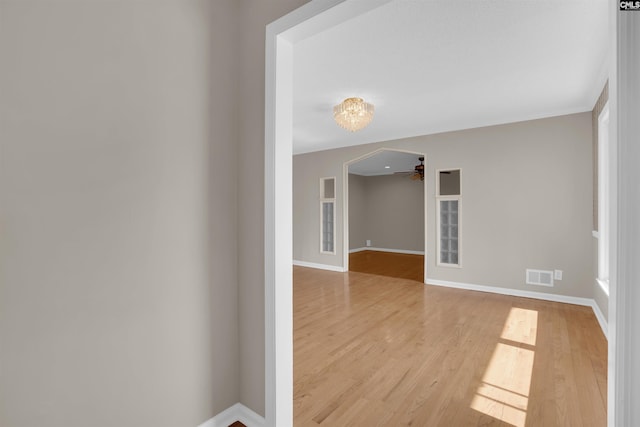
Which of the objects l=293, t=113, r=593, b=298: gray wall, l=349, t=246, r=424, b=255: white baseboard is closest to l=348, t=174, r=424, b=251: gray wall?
l=349, t=246, r=424, b=255: white baseboard

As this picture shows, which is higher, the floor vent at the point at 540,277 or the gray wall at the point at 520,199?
the gray wall at the point at 520,199

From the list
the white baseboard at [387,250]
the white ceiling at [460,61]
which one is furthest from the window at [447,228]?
the white baseboard at [387,250]

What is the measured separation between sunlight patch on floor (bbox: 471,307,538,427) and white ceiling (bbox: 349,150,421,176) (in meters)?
4.03

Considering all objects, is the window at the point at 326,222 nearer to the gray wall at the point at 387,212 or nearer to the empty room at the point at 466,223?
the empty room at the point at 466,223

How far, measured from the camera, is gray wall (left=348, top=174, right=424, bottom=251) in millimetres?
9203

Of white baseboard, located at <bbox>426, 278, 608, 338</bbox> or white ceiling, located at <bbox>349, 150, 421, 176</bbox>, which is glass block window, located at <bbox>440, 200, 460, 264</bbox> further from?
white ceiling, located at <bbox>349, 150, 421, 176</bbox>

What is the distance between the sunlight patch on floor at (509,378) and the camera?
1.87 metres

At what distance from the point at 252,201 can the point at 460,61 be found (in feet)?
7.44

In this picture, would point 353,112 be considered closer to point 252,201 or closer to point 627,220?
point 252,201

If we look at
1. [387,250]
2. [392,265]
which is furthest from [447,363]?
[387,250]

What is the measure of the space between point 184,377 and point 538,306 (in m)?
4.25

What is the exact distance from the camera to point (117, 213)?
4.27 ft

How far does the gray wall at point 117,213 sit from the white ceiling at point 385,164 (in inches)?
195

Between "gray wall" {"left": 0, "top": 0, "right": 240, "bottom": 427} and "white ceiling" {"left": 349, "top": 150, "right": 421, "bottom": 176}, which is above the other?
"white ceiling" {"left": 349, "top": 150, "right": 421, "bottom": 176}
